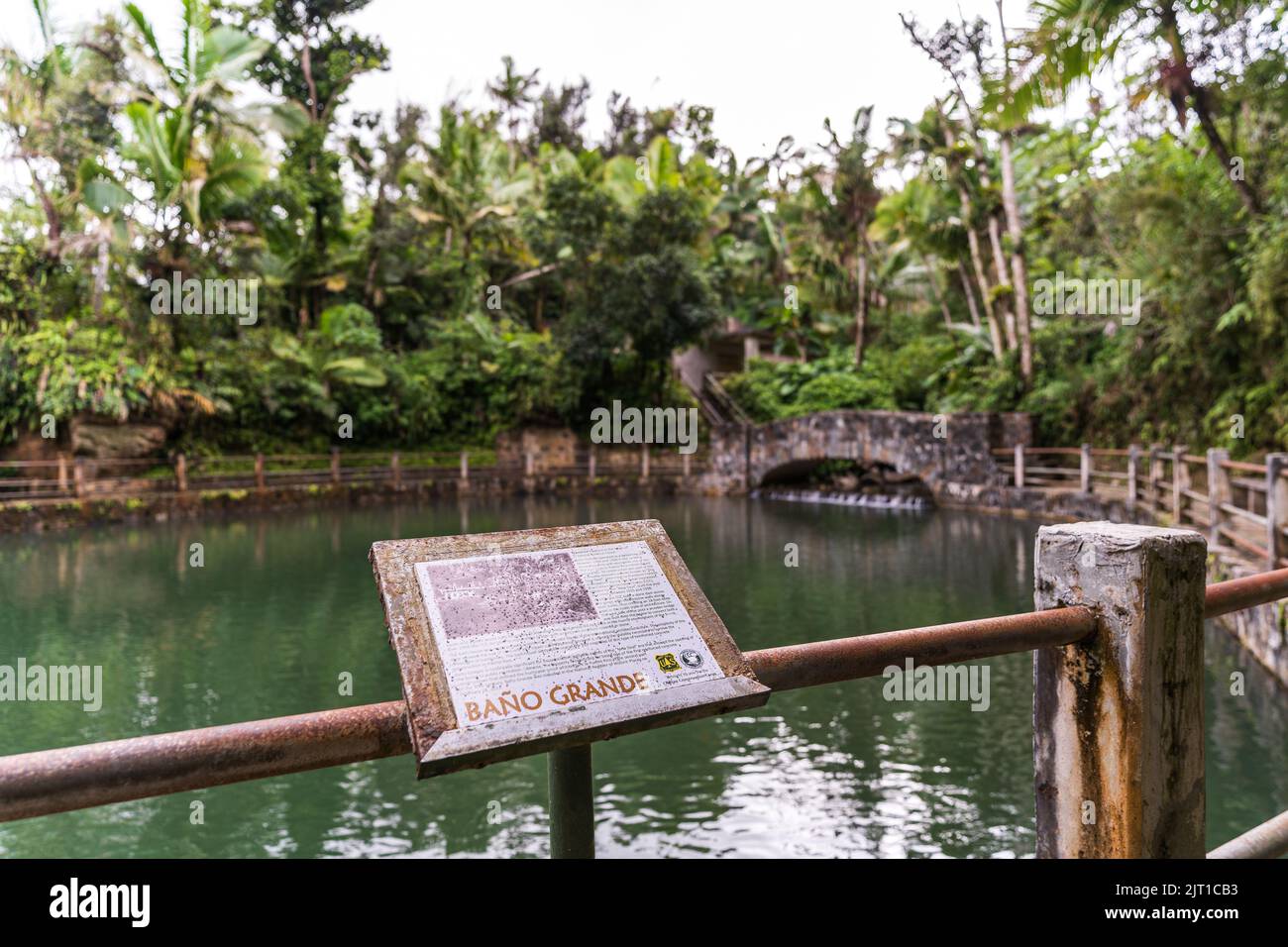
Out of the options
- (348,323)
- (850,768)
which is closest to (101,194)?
(348,323)

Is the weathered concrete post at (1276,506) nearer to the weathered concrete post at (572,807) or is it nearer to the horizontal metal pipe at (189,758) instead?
the weathered concrete post at (572,807)

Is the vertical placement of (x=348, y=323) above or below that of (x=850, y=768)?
above

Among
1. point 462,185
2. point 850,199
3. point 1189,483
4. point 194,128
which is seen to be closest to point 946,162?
point 850,199

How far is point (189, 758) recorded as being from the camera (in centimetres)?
104

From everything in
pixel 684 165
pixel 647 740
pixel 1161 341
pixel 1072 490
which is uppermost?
pixel 684 165

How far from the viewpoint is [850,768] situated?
486 centimetres

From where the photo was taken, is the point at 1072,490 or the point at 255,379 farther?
the point at 255,379

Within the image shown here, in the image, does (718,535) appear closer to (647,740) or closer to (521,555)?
(647,740)

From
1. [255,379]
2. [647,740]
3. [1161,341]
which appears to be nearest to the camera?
[647,740]

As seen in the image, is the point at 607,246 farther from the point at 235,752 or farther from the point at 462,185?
the point at 235,752

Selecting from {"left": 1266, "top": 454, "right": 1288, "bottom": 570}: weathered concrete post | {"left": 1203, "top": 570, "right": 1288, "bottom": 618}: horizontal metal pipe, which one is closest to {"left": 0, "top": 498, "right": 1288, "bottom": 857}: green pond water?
{"left": 1266, "top": 454, "right": 1288, "bottom": 570}: weathered concrete post

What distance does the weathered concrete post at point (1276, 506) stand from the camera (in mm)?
5828

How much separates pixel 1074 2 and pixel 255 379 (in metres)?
15.6

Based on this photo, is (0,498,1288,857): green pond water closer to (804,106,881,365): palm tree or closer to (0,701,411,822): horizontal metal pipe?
(0,701,411,822): horizontal metal pipe
